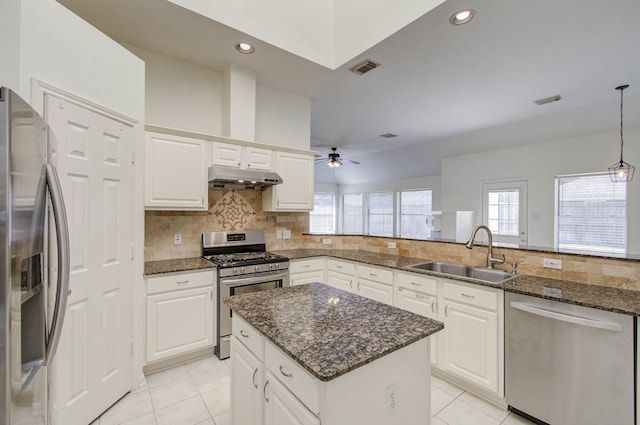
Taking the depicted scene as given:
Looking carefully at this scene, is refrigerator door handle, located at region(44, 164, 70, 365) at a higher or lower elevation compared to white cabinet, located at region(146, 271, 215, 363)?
higher

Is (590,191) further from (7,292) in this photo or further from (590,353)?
(7,292)

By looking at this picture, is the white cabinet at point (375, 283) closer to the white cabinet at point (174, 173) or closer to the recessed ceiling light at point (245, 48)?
the white cabinet at point (174, 173)

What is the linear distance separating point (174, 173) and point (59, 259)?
1.64m

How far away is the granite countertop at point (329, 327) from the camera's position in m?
1.04

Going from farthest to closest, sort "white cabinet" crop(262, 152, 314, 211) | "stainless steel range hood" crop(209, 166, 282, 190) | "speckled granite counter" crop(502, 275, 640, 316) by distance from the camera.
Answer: "white cabinet" crop(262, 152, 314, 211) → "stainless steel range hood" crop(209, 166, 282, 190) → "speckled granite counter" crop(502, 275, 640, 316)

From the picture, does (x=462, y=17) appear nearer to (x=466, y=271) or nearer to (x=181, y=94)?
(x=466, y=271)

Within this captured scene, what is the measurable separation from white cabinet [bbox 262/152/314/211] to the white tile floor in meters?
1.92

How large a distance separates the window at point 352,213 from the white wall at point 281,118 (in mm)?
5312

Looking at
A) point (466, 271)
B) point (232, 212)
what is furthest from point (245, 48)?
point (466, 271)

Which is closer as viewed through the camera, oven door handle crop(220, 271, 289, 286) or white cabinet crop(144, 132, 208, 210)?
white cabinet crop(144, 132, 208, 210)

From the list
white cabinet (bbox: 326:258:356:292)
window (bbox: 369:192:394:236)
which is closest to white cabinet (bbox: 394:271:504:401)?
white cabinet (bbox: 326:258:356:292)

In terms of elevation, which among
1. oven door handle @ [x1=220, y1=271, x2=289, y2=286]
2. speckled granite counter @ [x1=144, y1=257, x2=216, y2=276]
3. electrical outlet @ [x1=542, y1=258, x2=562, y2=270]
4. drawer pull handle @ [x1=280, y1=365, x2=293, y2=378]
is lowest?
oven door handle @ [x1=220, y1=271, x2=289, y2=286]

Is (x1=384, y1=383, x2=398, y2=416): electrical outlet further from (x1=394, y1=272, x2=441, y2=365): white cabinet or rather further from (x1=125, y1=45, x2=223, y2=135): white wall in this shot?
(x1=125, y1=45, x2=223, y2=135): white wall

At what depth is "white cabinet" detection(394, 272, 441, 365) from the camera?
2.50 m
